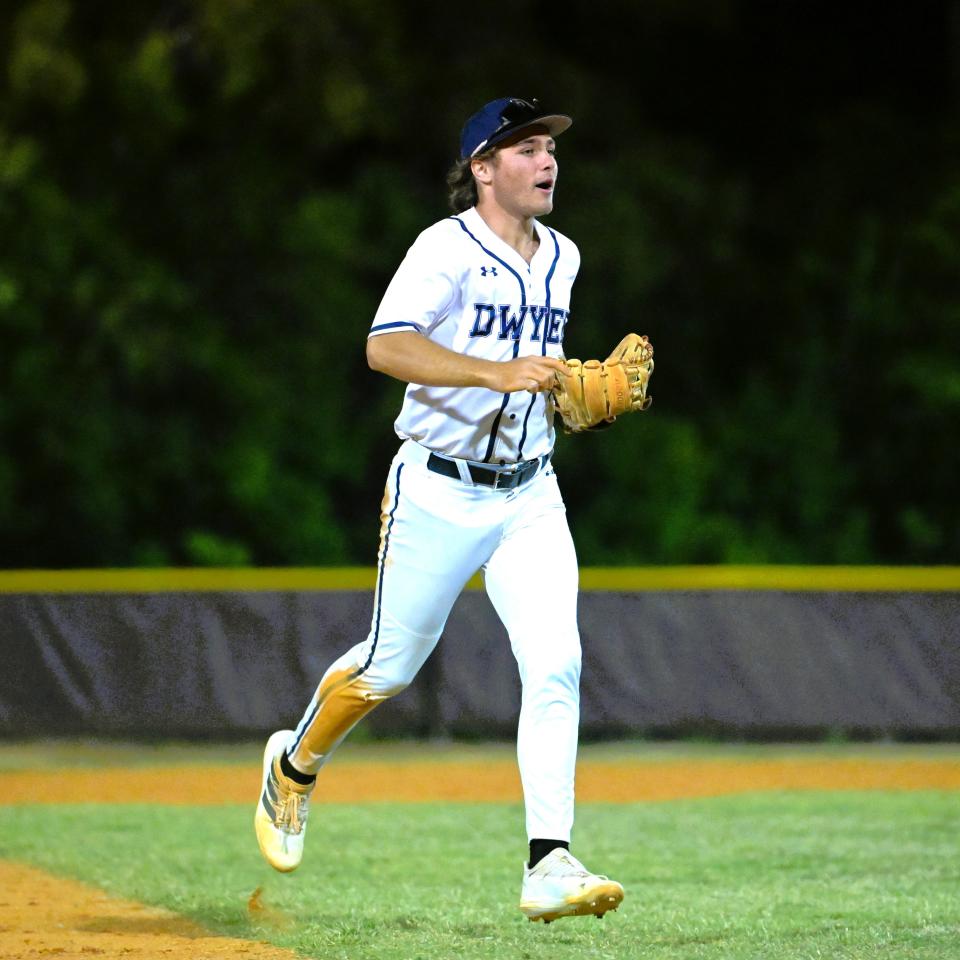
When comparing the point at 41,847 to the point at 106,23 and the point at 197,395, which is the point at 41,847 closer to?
the point at 197,395

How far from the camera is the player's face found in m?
4.38

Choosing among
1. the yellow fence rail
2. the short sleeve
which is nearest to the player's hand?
the short sleeve

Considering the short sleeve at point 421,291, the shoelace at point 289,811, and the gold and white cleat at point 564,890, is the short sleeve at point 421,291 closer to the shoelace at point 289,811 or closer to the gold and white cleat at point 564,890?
the gold and white cleat at point 564,890

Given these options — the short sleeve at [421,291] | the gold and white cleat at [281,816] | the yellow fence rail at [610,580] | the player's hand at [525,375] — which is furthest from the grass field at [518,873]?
the short sleeve at [421,291]

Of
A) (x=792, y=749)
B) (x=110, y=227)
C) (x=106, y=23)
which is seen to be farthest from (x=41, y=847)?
(x=106, y=23)

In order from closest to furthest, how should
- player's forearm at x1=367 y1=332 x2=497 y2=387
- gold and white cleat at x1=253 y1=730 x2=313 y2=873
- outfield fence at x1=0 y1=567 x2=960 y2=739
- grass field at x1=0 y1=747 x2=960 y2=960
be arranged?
player's forearm at x1=367 y1=332 x2=497 y2=387 → grass field at x1=0 y1=747 x2=960 y2=960 → gold and white cleat at x1=253 y1=730 x2=313 y2=873 → outfield fence at x1=0 y1=567 x2=960 y2=739

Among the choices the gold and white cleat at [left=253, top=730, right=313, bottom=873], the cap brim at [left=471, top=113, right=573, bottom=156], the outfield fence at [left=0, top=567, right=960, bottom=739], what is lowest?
the outfield fence at [left=0, top=567, right=960, bottom=739]

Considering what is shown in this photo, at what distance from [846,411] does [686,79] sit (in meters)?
4.77

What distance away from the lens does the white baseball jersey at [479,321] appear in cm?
425

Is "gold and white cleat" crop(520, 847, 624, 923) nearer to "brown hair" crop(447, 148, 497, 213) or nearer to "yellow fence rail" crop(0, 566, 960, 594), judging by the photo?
"brown hair" crop(447, 148, 497, 213)

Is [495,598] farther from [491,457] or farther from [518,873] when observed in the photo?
[518,873]

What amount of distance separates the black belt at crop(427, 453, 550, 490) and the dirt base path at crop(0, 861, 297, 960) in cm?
134

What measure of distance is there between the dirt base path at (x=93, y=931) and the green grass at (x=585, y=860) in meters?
0.12

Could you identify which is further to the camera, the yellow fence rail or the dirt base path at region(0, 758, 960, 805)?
the yellow fence rail
